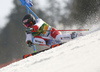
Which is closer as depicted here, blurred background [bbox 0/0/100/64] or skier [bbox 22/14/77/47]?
skier [bbox 22/14/77/47]

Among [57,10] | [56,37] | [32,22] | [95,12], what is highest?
[57,10]

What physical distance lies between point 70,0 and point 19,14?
2.75 metres

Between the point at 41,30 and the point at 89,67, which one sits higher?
the point at 41,30

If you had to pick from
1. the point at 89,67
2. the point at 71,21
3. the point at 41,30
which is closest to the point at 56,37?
the point at 41,30

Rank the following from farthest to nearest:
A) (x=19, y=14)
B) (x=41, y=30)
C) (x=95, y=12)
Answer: (x=19, y=14), (x=95, y=12), (x=41, y=30)

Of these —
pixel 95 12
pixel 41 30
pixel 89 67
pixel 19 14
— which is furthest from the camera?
pixel 19 14

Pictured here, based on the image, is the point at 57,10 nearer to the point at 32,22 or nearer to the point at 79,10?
the point at 79,10

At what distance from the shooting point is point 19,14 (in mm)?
8211

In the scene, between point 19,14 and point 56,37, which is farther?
point 19,14

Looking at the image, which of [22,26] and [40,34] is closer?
[40,34]

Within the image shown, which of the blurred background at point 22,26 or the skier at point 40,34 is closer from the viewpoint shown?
the skier at point 40,34

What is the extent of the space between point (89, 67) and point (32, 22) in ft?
8.70

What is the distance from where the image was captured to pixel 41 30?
3.40m

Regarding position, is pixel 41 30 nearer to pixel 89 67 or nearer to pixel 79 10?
pixel 89 67
